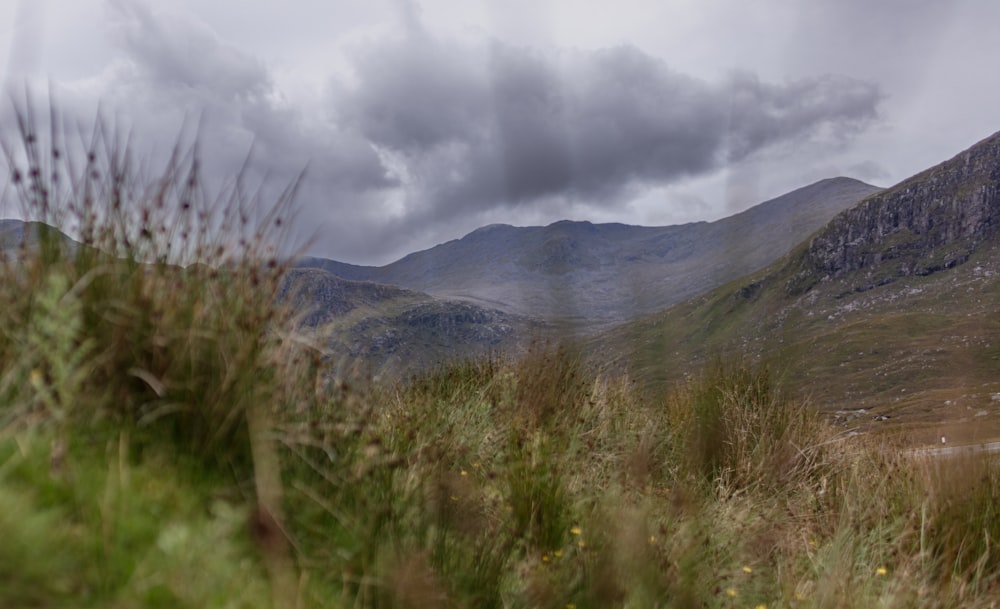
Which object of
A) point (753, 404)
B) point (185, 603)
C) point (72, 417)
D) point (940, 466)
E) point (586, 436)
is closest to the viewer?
point (185, 603)

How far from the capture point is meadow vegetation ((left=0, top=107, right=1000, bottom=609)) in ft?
5.57

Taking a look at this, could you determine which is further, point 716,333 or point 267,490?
point 716,333

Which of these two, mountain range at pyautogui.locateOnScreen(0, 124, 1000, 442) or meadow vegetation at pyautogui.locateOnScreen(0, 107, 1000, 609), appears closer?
meadow vegetation at pyautogui.locateOnScreen(0, 107, 1000, 609)

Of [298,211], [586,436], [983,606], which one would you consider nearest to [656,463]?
[586,436]

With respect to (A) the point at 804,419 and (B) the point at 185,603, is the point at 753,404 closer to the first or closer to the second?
(A) the point at 804,419

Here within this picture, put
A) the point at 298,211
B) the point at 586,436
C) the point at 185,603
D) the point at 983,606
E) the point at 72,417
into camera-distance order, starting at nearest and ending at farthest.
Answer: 1. the point at 185,603
2. the point at 72,417
3. the point at 298,211
4. the point at 983,606
5. the point at 586,436

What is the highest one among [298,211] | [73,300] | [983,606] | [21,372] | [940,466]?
[298,211]

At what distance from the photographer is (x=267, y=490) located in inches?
86.4

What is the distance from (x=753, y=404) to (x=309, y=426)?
5.56 meters

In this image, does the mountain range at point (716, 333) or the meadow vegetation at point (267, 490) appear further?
the mountain range at point (716, 333)

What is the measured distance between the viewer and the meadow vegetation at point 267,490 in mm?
1697

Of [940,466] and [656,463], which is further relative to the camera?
[656,463]

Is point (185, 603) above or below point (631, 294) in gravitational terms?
below

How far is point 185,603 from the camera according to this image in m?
1.57
